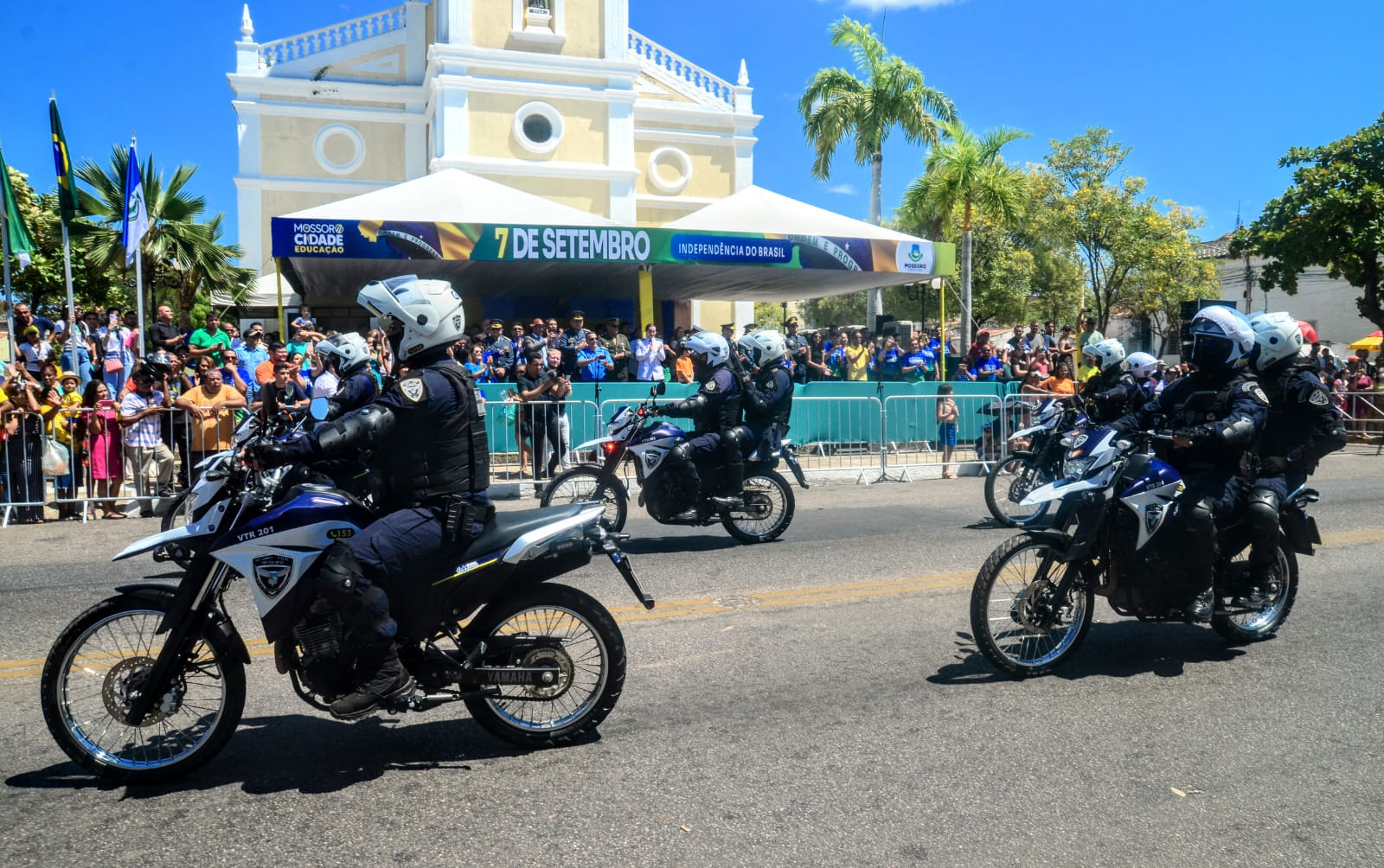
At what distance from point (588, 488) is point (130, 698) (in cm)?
542

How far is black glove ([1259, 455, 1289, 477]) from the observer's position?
6109 mm

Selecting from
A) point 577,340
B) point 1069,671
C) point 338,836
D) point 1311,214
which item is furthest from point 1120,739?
point 1311,214

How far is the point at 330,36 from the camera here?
112 ft

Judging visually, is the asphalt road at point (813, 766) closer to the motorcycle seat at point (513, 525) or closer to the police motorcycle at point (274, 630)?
the police motorcycle at point (274, 630)

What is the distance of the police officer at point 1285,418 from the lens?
607 centimetres

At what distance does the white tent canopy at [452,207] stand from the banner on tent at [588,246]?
0.26 meters

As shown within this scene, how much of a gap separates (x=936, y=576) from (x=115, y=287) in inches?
1361

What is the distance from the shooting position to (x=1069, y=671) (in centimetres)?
565

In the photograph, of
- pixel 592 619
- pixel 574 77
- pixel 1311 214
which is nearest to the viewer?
pixel 592 619

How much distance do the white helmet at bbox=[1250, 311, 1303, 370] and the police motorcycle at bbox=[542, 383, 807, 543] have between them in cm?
433

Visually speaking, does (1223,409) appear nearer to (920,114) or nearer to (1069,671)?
(1069,671)

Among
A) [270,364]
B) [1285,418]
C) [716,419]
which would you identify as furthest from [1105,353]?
[270,364]

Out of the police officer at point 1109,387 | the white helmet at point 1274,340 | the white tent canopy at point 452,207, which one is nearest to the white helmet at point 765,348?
the police officer at point 1109,387

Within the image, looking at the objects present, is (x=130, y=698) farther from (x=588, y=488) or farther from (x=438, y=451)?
(x=588, y=488)
